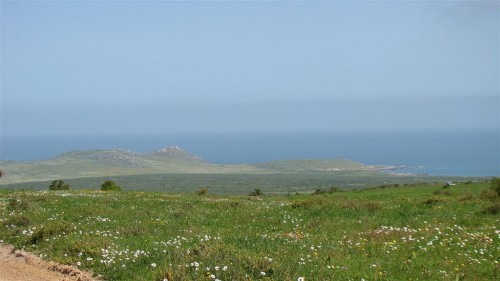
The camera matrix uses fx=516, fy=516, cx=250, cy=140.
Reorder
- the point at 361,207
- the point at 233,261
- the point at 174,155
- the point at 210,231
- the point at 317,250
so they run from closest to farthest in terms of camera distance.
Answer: the point at 233,261
the point at 317,250
the point at 210,231
the point at 361,207
the point at 174,155

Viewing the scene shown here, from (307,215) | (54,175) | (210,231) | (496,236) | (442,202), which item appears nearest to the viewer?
(496,236)

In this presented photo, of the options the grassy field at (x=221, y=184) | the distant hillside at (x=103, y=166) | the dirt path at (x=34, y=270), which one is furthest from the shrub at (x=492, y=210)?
the distant hillside at (x=103, y=166)

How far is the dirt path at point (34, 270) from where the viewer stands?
12633 mm

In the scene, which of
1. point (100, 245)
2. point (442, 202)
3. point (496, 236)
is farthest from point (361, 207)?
point (100, 245)

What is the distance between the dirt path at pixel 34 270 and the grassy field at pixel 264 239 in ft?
1.16

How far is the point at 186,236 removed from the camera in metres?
17.3

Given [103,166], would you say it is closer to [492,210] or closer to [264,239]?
[492,210]

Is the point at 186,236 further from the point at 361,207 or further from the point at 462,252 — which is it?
the point at 361,207

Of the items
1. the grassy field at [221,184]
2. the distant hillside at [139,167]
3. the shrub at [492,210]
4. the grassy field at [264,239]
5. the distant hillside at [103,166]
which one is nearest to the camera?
the grassy field at [264,239]

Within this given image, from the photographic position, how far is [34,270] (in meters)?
13.5

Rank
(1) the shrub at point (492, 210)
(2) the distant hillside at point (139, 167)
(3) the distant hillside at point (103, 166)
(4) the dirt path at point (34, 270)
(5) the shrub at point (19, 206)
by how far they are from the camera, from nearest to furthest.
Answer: (4) the dirt path at point (34, 270)
(1) the shrub at point (492, 210)
(5) the shrub at point (19, 206)
(3) the distant hillside at point (103, 166)
(2) the distant hillside at point (139, 167)

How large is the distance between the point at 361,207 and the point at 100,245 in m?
15.2

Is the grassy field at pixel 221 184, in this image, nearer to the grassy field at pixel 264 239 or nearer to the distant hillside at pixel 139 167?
the distant hillside at pixel 139 167

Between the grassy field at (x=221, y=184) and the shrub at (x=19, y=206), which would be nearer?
the shrub at (x=19, y=206)
